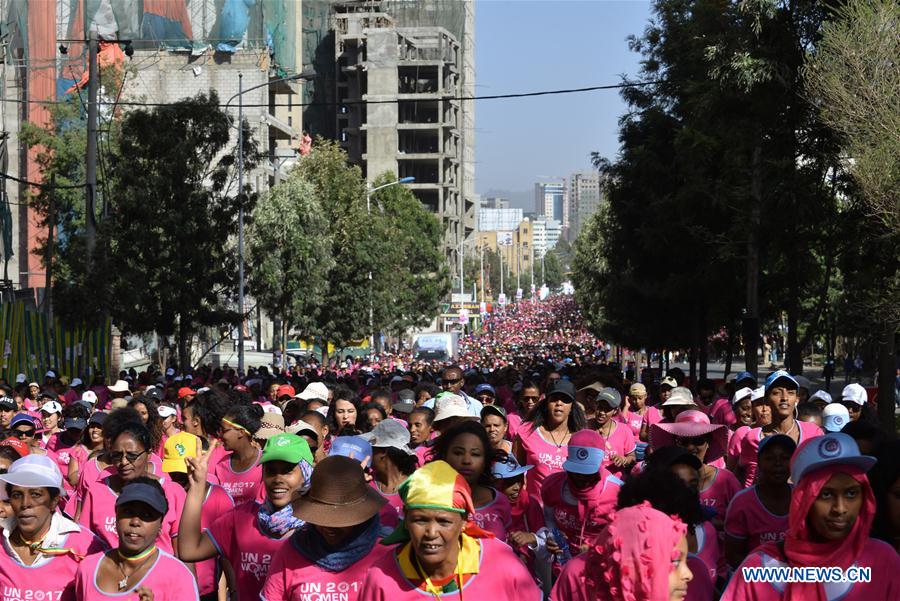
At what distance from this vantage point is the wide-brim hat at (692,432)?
7961mm

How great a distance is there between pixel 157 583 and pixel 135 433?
240cm

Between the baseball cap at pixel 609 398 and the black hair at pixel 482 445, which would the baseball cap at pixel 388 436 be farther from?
the baseball cap at pixel 609 398

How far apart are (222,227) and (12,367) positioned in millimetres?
6437

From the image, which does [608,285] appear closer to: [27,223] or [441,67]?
[27,223]

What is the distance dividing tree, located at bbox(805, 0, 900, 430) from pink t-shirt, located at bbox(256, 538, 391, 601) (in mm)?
11828

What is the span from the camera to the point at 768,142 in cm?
2122

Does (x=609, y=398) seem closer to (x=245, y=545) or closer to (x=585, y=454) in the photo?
(x=585, y=454)

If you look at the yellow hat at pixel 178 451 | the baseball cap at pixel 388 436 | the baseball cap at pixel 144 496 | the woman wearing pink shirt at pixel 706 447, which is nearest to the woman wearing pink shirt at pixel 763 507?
the woman wearing pink shirt at pixel 706 447

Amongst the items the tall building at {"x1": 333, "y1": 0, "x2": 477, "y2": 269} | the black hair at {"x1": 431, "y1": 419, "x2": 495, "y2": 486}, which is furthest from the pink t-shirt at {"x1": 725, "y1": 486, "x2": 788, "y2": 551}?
the tall building at {"x1": 333, "y1": 0, "x2": 477, "y2": 269}

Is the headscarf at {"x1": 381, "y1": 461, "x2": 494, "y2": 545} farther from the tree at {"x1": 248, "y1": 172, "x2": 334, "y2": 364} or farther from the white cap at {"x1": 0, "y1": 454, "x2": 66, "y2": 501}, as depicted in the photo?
the tree at {"x1": 248, "y1": 172, "x2": 334, "y2": 364}

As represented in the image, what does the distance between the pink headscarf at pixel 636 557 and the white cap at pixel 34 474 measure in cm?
284

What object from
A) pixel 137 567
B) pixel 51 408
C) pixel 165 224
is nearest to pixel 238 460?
pixel 137 567

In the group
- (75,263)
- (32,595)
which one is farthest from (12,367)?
(32,595)

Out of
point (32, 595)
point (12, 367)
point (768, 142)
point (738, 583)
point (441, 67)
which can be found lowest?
point (12, 367)
